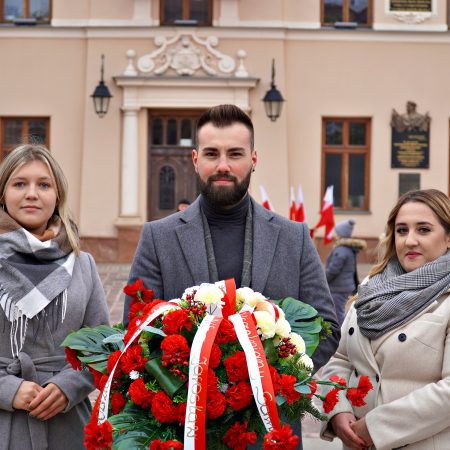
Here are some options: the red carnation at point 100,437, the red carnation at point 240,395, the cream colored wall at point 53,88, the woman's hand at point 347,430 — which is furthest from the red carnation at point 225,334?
the cream colored wall at point 53,88

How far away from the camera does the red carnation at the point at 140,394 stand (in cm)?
200

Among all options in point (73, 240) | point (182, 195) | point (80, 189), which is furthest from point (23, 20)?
point (73, 240)

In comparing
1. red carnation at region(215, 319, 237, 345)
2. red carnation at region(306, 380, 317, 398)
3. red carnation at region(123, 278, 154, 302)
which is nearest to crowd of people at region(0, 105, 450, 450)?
red carnation at region(123, 278, 154, 302)

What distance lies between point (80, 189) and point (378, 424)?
1359 centimetres

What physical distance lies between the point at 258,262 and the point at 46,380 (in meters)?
0.90

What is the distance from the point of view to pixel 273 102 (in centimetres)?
1502

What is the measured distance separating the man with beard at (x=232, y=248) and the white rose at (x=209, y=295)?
430 millimetres

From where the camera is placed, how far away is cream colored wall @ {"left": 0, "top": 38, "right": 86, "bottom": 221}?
616 inches

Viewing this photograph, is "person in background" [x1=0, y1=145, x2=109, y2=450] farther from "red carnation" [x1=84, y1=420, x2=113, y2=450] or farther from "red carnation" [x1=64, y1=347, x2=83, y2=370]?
"red carnation" [x1=84, y1=420, x2=113, y2=450]

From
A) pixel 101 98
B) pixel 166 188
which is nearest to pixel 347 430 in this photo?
pixel 101 98

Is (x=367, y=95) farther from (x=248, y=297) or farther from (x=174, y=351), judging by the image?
(x=174, y=351)

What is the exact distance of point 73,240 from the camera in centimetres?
294

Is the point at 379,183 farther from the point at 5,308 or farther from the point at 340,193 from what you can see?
the point at 5,308

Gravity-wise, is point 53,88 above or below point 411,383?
above
